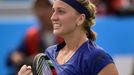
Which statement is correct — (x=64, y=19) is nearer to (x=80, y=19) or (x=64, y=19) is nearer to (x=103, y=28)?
(x=80, y=19)

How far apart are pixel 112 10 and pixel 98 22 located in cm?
75

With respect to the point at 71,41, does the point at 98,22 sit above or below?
below

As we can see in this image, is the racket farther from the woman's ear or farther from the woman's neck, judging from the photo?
the woman's ear

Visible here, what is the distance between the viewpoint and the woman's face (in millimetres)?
4586

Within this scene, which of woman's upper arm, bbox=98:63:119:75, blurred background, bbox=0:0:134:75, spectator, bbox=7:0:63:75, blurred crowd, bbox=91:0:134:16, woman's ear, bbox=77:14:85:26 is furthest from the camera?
blurred crowd, bbox=91:0:134:16

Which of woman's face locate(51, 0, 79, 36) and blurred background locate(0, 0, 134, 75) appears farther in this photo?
blurred background locate(0, 0, 134, 75)

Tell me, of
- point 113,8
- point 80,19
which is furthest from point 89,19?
point 113,8

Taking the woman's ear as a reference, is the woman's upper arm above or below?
below

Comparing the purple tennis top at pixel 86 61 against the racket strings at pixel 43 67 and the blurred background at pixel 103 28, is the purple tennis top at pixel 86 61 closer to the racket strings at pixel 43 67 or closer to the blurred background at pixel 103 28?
the racket strings at pixel 43 67

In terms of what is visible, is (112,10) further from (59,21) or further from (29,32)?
(59,21)

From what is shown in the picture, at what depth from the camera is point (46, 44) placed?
24.0 ft

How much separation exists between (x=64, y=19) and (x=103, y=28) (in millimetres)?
4508

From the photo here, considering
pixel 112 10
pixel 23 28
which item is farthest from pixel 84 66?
pixel 112 10

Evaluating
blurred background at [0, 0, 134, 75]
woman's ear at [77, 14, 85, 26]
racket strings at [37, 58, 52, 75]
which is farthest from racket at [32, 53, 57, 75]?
blurred background at [0, 0, 134, 75]
